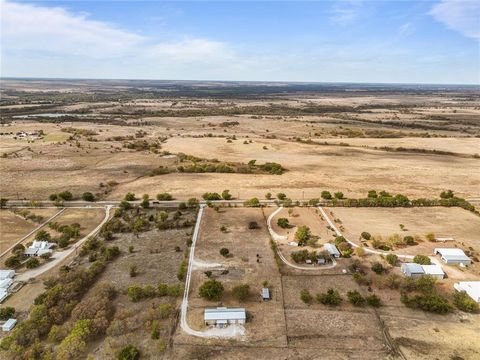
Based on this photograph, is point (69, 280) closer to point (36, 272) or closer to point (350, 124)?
point (36, 272)

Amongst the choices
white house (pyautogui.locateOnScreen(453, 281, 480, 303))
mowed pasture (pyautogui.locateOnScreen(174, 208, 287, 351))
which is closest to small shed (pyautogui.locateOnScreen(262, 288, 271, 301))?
mowed pasture (pyautogui.locateOnScreen(174, 208, 287, 351))

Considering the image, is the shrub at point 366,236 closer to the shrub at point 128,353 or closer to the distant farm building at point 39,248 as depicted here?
the shrub at point 128,353

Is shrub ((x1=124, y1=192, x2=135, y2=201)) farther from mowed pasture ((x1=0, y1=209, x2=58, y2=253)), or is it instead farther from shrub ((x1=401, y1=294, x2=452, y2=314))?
shrub ((x1=401, y1=294, x2=452, y2=314))

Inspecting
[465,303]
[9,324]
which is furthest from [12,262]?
[465,303]

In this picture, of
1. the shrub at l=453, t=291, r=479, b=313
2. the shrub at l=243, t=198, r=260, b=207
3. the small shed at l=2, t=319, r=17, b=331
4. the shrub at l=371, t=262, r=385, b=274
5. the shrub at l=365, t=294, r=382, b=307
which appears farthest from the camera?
the shrub at l=243, t=198, r=260, b=207

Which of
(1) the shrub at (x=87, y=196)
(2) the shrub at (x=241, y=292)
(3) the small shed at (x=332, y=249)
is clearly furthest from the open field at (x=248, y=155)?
(2) the shrub at (x=241, y=292)

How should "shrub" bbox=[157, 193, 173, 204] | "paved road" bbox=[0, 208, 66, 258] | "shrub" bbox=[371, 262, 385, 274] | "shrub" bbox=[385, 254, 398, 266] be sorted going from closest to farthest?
"shrub" bbox=[371, 262, 385, 274]
"shrub" bbox=[385, 254, 398, 266]
"paved road" bbox=[0, 208, 66, 258]
"shrub" bbox=[157, 193, 173, 204]
